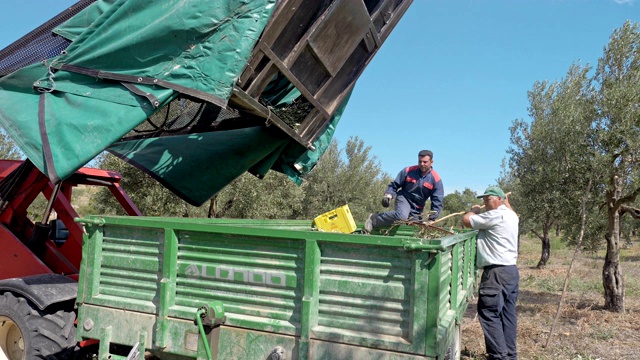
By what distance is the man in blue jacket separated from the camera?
6.61 m

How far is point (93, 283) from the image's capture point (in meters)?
3.66

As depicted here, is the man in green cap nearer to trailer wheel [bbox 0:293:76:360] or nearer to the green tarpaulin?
the green tarpaulin

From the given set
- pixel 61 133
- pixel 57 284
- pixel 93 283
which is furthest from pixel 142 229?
pixel 57 284

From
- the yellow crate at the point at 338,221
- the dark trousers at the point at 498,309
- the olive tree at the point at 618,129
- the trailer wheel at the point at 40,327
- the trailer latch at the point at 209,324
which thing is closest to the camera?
the trailer latch at the point at 209,324

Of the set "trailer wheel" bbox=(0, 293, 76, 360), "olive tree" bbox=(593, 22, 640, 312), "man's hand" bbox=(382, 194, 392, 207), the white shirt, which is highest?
"olive tree" bbox=(593, 22, 640, 312)

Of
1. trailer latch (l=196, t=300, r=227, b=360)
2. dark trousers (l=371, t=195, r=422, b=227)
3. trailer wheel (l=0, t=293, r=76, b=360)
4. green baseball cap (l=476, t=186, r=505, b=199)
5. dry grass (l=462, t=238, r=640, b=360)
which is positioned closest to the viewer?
trailer latch (l=196, t=300, r=227, b=360)

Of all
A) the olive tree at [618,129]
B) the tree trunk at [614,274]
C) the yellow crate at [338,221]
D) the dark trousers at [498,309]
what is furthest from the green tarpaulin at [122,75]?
the tree trunk at [614,274]

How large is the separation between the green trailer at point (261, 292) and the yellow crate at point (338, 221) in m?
1.84

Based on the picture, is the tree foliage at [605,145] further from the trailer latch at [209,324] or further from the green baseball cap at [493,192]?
the trailer latch at [209,324]

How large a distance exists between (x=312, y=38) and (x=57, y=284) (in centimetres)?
302

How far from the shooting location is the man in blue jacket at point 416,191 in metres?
6.61

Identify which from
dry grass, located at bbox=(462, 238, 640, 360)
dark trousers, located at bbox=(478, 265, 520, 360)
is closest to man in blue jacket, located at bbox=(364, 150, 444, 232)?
dark trousers, located at bbox=(478, 265, 520, 360)

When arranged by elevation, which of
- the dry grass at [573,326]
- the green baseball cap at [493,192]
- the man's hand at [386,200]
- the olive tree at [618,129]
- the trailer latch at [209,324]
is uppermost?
the olive tree at [618,129]

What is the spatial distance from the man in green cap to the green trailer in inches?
70.3
